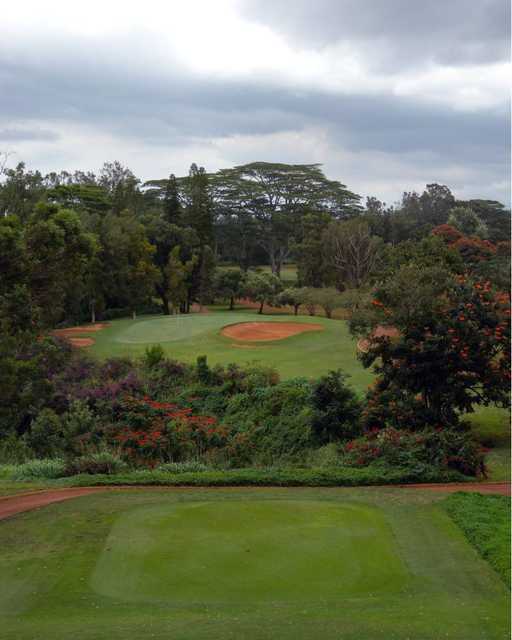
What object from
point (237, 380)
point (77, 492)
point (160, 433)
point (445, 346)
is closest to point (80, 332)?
point (237, 380)

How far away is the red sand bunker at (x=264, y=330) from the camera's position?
1565 inches

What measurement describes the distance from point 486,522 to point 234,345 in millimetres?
26659

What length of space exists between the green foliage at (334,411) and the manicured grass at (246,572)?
7.63 m

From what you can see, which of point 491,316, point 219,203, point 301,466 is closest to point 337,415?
point 301,466

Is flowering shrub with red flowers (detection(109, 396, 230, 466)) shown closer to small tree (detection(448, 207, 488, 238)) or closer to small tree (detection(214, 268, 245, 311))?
small tree (detection(214, 268, 245, 311))

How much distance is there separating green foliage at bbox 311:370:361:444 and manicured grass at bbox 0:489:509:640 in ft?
25.0

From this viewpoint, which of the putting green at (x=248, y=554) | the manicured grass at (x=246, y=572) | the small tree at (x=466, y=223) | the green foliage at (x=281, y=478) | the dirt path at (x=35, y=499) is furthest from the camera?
the small tree at (x=466, y=223)

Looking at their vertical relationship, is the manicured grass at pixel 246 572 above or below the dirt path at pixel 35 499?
above

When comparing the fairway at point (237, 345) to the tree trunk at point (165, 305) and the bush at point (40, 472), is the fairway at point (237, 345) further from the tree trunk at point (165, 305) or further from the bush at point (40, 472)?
the bush at point (40, 472)

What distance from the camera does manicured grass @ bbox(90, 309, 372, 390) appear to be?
3177 centimetres

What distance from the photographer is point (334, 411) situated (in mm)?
21281

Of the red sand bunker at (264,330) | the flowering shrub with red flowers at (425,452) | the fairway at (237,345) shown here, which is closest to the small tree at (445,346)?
the flowering shrub with red flowers at (425,452)

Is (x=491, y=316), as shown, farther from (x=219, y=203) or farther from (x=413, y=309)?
(x=219, y=203)

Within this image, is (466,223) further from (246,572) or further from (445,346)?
(246,572)
